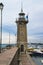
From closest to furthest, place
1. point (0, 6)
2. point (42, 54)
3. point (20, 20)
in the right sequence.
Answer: point (0, 6), point (20, 20), point (42, 54)

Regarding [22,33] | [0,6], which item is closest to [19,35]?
[22,33]

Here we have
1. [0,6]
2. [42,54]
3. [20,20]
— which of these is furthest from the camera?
[42,54]

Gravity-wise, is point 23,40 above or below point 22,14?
below

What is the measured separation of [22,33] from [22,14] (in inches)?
176

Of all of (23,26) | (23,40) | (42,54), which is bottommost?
(42,54)

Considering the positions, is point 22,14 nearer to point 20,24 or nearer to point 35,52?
point 20,24

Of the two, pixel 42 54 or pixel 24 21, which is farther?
pixel 42 54

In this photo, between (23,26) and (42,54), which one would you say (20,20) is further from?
(42,54)

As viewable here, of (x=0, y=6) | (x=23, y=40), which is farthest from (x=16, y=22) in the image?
(x=0, y=6)

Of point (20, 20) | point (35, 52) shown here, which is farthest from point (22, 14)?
point (35, 52)

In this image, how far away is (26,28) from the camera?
50938 mm

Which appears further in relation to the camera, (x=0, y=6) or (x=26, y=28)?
(x=26, y=28)

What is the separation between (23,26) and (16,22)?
6.31 ft

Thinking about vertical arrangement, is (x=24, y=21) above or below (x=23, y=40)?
above
